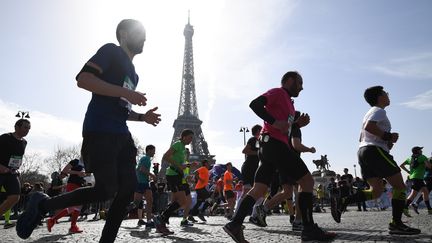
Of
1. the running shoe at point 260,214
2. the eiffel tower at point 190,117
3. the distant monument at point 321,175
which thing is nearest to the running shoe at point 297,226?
the running shoe at point 260,214

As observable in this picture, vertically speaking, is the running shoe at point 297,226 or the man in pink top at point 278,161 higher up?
the man in pink top at point 278,161

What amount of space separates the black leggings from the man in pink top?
1.30 m

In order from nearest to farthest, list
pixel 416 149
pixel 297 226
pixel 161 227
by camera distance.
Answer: pixel 297 226 < pixel 161 227 < pixel 416 149

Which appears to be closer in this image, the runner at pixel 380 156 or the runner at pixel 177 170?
the runner at pixel 380 156

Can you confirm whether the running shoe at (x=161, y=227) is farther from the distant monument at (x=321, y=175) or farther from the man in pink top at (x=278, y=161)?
the distant monument at (x=321, y=175)

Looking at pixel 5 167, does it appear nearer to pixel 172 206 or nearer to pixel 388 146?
pixel 172 206

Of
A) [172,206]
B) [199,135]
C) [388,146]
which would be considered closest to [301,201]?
[388,146]

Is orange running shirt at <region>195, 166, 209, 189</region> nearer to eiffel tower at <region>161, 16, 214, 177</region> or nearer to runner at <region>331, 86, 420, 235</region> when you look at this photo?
runner at <region>331, 86, 420, 235</region>

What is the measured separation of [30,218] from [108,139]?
0.95 metres

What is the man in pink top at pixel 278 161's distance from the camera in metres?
3.92

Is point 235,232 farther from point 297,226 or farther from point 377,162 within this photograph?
point 297,226

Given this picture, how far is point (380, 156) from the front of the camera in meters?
4.92

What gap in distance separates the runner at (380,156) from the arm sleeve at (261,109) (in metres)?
1.83

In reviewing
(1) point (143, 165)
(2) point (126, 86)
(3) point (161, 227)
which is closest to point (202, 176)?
(1) point (143, 165)
